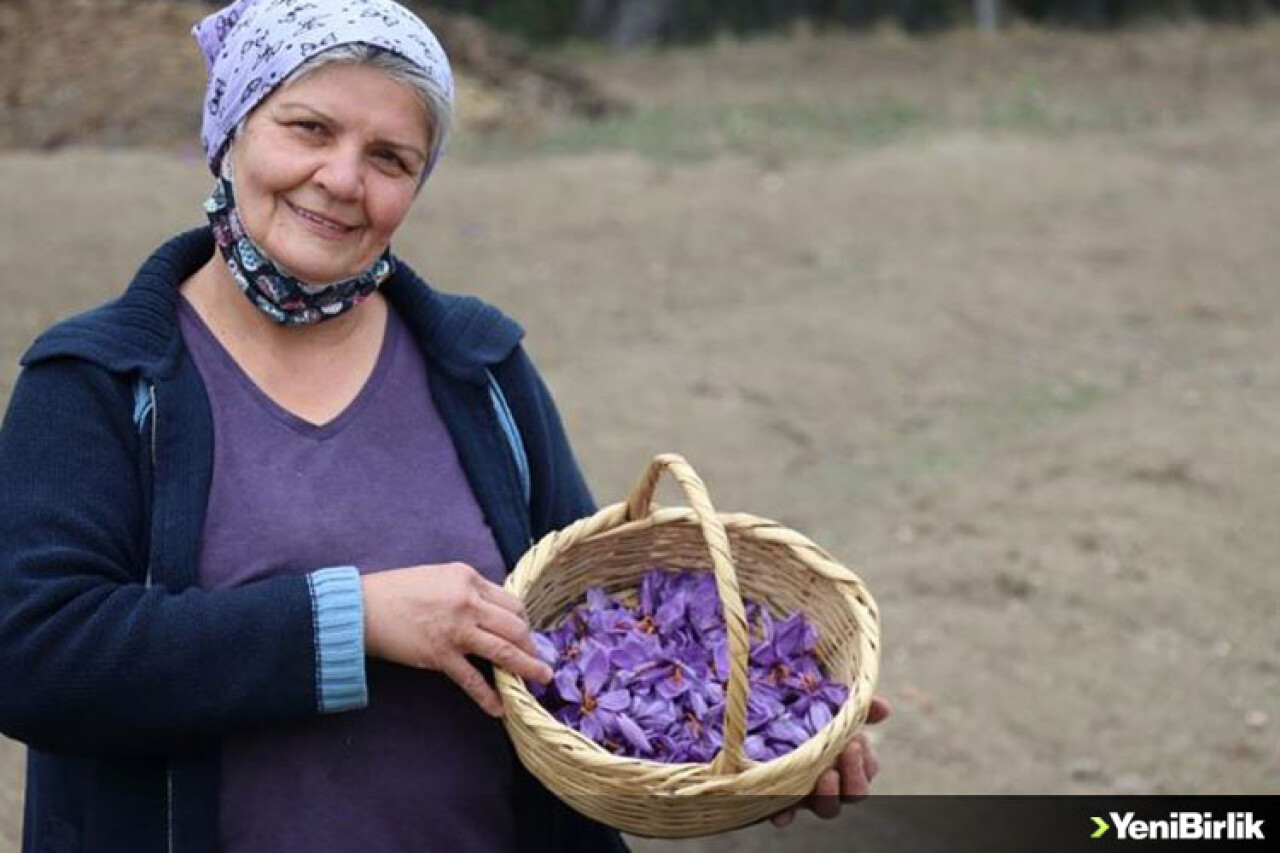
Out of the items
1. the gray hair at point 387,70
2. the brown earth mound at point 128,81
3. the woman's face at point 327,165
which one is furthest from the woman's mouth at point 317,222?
the brown earth mound at point 128,81

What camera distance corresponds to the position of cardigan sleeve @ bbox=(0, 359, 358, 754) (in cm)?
181

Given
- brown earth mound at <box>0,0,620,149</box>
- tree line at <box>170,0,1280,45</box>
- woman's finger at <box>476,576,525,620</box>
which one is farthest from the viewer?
tree line at <box>170,0,1280,45</box>

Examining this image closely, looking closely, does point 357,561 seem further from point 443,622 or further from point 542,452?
point 542,452

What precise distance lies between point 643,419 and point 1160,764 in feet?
7.96

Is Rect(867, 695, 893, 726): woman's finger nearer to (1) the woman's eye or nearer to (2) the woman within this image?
(2) the woman

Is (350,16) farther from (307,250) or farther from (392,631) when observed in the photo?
(392,631)

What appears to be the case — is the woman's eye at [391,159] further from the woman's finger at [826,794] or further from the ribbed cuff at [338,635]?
the woman's finger at [826,794]

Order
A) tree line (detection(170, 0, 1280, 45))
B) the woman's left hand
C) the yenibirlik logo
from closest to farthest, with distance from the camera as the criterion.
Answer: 1. the woman's left hand
2. the yenibirlik logo
3. tree line (detection(170, 0, 1280, 45))

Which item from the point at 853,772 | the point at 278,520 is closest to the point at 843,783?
the point at 853,772

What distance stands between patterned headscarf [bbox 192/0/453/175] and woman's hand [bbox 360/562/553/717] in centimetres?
51

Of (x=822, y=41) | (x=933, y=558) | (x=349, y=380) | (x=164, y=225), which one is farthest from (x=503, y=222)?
(x=822, y=41)

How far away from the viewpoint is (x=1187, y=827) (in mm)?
3805

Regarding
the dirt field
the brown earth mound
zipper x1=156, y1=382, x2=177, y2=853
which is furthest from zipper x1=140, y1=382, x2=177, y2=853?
the brown earth mound

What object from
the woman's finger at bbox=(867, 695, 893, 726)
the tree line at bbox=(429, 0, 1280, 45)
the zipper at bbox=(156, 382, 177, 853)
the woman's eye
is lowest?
the tree line at bbox=(429, 0, 1280, 45)
